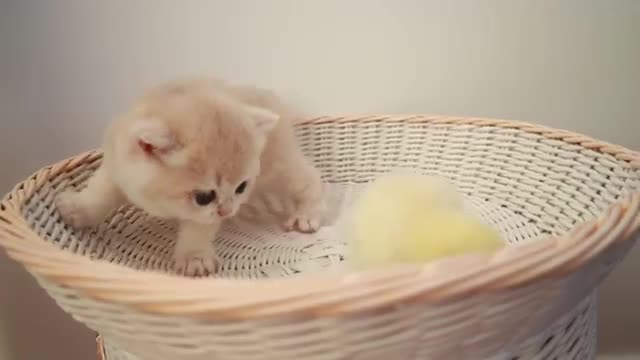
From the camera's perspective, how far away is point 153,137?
736 millimetres

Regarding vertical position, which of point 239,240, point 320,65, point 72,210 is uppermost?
point 320,65

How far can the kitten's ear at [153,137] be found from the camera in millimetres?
737

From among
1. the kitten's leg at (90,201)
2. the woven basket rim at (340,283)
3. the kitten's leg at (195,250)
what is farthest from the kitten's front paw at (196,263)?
the woven basket rim at (340,283)

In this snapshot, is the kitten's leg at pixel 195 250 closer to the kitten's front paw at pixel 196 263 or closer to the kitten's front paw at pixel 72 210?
the kitten's front paw at pixel 196 263

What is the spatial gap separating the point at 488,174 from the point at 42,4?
83cm

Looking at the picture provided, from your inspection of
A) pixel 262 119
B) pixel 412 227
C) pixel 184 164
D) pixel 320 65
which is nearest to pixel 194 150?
pixel 184 164

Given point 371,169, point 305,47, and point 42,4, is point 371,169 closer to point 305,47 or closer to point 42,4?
point 305,47

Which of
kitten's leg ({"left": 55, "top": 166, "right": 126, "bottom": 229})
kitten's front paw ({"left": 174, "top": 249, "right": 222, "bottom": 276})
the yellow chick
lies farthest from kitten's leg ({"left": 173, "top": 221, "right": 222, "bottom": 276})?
the yellow chick

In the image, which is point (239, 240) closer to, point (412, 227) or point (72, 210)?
point (72, 210)

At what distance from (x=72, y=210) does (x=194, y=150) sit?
21cm

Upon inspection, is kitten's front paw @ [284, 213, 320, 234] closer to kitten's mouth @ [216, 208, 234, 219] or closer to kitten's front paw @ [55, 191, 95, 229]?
kitten's mouth @ [216, 208, 234, 219]

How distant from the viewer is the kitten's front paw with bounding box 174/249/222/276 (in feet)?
2.92

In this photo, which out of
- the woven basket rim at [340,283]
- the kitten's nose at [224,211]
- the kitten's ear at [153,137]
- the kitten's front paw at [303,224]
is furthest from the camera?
the kitten's front paw at [303,224]

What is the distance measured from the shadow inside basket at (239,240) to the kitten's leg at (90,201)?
12 millimetres
